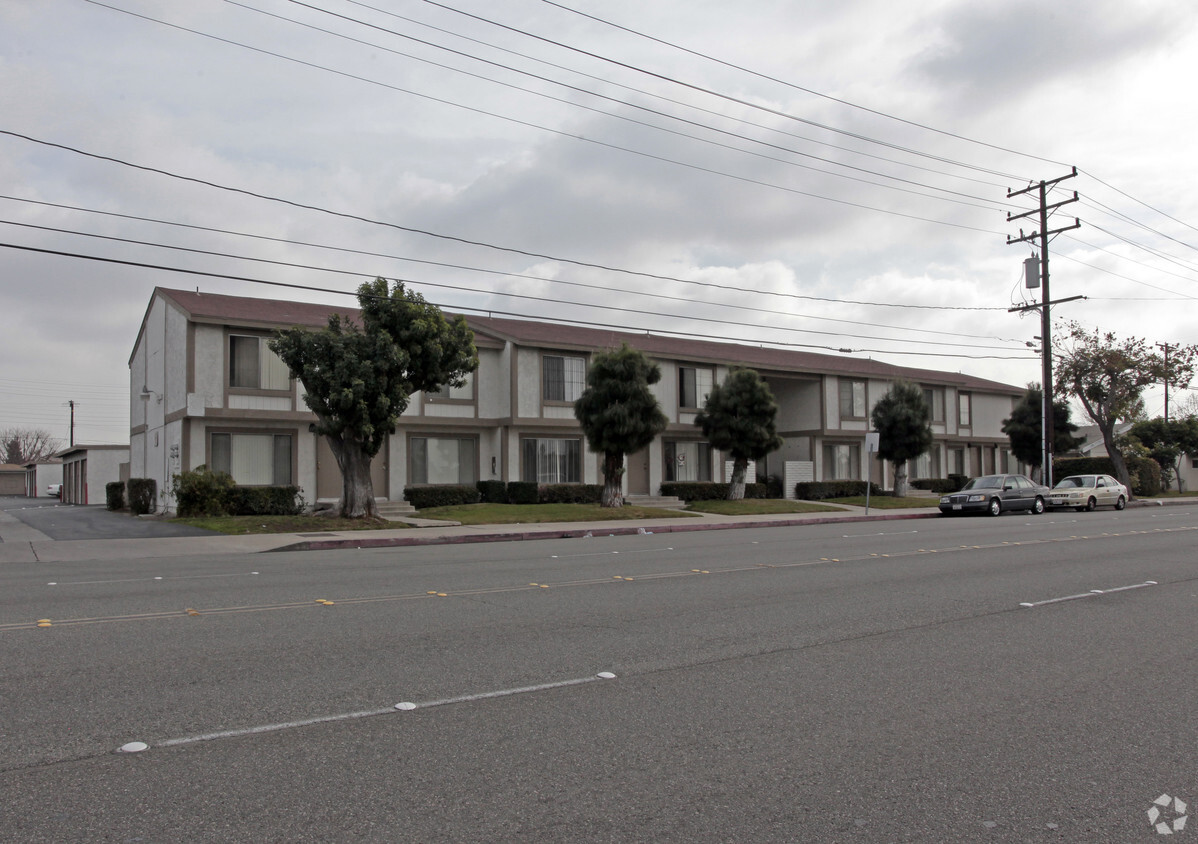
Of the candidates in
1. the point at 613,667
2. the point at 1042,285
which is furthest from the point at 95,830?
the point at 1042,285

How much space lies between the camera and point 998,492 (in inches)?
1245

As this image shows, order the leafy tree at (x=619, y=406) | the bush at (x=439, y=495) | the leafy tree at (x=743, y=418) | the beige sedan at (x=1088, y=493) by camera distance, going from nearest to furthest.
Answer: the leafy tree at (x=619, y=406), the bush at (x=439, y=495), the leafy tree at (x=743, y=418), the beige sedan at (x=1088, y=493)

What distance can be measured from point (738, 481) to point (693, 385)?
15.7 feet

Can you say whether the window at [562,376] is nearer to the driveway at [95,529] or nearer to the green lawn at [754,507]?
the green lawn at [754,507]

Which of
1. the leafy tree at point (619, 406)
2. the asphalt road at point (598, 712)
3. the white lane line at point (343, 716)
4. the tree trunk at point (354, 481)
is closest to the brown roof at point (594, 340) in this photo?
the leafy tree at point (619, 406)

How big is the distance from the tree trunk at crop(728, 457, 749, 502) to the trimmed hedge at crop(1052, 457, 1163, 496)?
21.4 metres

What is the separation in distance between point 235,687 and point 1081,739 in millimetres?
5493

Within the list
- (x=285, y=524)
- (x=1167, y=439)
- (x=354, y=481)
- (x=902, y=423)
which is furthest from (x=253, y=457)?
(x=1167, y=439)

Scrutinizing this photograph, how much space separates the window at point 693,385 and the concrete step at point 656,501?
4167 mm

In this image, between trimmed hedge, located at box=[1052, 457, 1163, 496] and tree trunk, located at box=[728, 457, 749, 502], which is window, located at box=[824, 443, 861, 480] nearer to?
tree trunk, located at box=[728, 457, 749, 502]

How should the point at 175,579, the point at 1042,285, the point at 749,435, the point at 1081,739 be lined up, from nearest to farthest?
the point at 1081,739 < the point at 175,579 < the point at 749,435 < the point at 1042,285

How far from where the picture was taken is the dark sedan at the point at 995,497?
31.3m

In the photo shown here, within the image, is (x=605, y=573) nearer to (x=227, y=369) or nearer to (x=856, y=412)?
(x=227, y=369)

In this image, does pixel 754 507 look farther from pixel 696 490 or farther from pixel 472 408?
pixel 472 408
